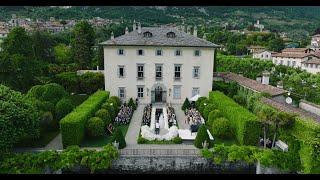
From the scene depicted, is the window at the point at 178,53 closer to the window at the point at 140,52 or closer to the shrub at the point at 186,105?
the window at the point at 140,52

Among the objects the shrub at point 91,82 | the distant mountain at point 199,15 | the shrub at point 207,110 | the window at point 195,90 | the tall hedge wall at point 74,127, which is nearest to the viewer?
the tall hedge wall at point 74,127

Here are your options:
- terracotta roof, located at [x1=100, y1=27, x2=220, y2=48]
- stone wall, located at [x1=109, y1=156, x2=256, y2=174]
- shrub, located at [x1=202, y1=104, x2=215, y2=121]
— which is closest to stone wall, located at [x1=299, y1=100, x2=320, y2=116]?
shrub, located at [x1=202, y1=104, x2=215, y2=121]

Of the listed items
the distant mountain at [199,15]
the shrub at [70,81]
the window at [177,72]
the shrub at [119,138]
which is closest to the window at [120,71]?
the window at [177,72]

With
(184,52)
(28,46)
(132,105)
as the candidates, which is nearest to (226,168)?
(132,105)

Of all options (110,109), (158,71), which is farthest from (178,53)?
(110,109)

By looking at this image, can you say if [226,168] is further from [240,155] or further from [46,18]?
[46,18]

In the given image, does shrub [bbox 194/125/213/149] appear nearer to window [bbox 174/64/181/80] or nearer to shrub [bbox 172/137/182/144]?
shrub [bbox 172/137/182/144]
